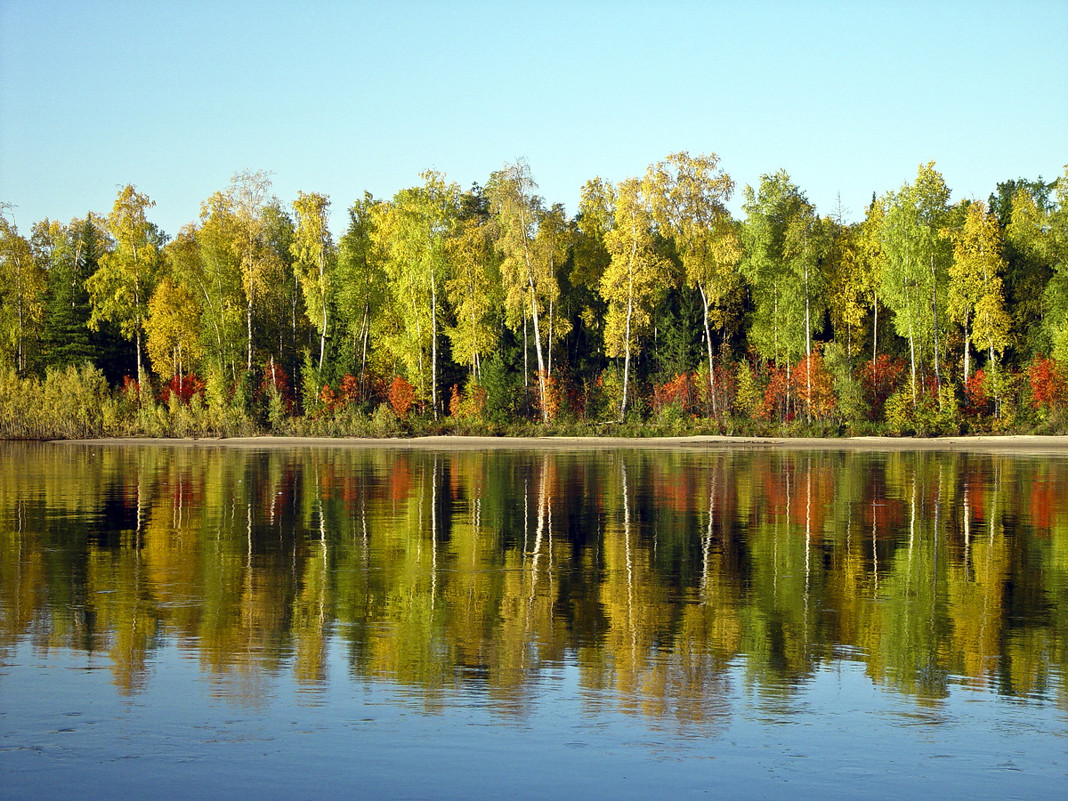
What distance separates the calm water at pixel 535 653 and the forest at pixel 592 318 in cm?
3536

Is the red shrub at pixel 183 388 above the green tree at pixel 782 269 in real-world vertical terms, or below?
below

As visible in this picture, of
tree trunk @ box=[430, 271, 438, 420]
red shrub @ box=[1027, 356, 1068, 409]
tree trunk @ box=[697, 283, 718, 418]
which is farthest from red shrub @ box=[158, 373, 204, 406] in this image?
red shrub @ box=[1027, 356, 1068, 409]

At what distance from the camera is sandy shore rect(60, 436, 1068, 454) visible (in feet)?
169

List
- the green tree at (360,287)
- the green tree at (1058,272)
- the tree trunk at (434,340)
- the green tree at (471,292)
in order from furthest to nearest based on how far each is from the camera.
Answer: the green tree at (360,287) < the green tree at (471,292) < the tree trunk at (434,340) < the green tree at (1058,272)

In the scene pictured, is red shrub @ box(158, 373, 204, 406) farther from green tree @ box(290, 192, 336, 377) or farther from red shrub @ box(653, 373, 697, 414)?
red shrub @ box(653, 373, 697, 414)

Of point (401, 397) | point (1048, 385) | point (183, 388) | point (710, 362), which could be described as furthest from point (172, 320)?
point (1048, 385)

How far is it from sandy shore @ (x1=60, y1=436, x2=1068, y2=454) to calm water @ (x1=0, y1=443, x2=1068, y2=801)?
93.4 feet

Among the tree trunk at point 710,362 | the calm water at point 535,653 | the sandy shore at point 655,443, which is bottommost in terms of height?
the calm water at point 535,653

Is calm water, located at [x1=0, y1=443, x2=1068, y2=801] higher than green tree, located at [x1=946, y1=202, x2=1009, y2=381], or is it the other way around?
green tree, located at [x1=946, y1=202, x2=1009, y2=381]

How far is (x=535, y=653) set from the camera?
1125 centimetres

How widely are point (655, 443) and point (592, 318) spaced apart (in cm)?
1326

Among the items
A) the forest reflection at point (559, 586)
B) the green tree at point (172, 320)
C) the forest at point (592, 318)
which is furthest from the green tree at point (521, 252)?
the forest reflection at point (559, 586)

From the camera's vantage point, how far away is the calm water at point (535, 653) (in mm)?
7879

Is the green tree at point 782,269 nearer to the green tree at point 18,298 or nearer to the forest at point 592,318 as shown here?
the forest at point 592,318
